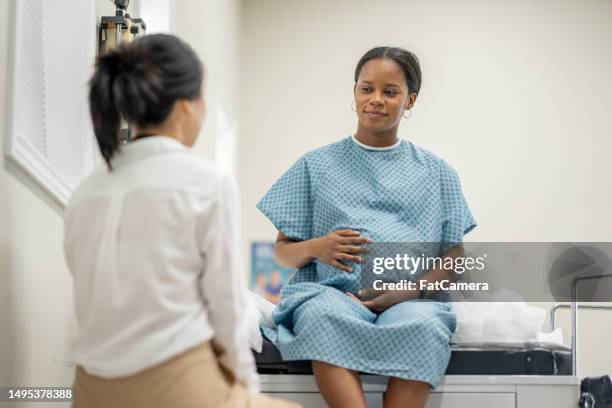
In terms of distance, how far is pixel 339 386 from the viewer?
1783mm

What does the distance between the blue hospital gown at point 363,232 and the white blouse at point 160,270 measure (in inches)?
20.1

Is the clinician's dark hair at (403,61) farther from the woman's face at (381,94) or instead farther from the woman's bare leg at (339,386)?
the woman's bare leg at (339,386)

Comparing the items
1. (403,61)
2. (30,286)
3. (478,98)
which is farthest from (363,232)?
(478,98)

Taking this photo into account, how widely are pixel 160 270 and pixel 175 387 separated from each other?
0.18 m

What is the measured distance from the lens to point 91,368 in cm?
134

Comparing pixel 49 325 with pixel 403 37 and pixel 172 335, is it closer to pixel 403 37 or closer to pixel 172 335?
pixel 172 335

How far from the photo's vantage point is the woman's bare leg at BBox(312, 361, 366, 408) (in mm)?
1764

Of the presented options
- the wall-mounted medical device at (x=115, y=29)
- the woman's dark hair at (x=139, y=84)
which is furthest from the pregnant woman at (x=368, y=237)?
the wall-mounted medical device at (x=115, y=29)

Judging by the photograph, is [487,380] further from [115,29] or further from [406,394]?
[115,29]

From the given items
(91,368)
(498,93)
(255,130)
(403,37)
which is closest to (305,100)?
(255,130)

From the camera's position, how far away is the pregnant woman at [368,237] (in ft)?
5.97

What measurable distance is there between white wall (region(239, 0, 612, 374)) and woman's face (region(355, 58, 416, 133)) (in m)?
3.83

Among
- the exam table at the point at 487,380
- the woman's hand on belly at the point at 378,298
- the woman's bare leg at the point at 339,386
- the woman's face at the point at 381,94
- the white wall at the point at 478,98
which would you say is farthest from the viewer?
the white wall at the point at 478,98

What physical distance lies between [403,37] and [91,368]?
524cm
